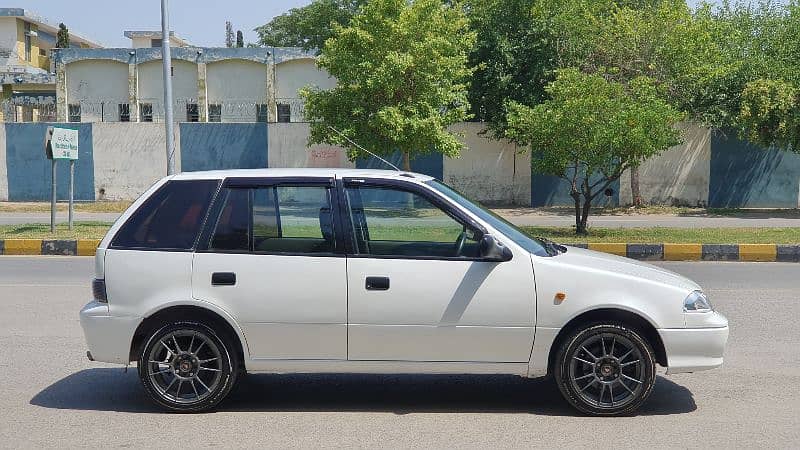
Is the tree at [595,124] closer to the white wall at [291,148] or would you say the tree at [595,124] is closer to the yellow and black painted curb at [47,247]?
the yellow and black painted curb at [47,247]

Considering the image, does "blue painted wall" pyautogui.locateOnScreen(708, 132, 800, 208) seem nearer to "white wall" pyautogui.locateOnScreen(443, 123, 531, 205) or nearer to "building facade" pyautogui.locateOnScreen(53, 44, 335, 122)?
"white wall" pyautogui.locateOnScreen(443, 123, 531, 205)

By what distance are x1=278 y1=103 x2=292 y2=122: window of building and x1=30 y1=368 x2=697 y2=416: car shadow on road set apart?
30.1 meters

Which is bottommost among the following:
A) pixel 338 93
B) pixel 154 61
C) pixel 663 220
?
pixel 663 220

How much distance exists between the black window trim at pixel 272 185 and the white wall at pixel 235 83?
103ft

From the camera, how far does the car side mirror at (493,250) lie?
5129mm

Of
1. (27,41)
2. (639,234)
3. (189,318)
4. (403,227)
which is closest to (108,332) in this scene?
(189,318)

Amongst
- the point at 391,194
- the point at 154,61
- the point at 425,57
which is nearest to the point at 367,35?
the point at 425,57

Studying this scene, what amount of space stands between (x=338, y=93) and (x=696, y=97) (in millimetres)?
10616

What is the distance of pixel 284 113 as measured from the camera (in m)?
36.3

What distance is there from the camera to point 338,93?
71.6 ft

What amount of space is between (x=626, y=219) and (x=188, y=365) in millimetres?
17929

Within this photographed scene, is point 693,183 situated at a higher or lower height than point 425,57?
lower

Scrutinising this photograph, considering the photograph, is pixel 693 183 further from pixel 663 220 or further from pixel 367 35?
pixel 367 35

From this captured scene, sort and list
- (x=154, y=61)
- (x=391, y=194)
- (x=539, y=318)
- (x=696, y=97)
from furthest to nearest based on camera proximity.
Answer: (x=154, y=61)
(x=696, y=97)
(x=391, y=194)
(x=539, y=318)
